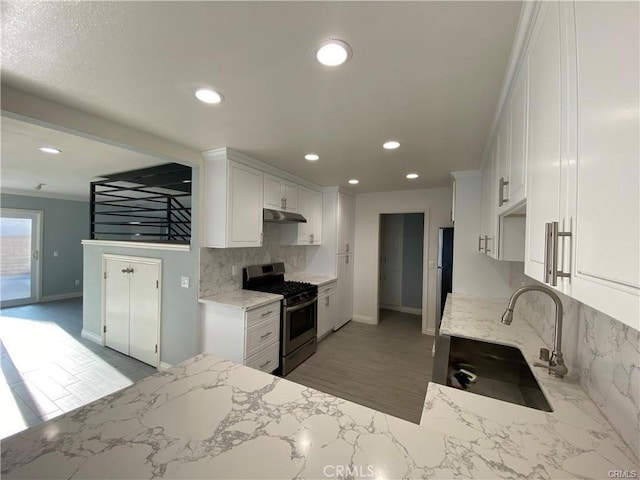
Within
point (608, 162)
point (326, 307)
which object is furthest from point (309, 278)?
point (608, 162)

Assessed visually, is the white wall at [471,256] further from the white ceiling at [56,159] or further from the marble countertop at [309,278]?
the white ceiling at [56,159]

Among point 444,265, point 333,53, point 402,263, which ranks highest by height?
point 333,53

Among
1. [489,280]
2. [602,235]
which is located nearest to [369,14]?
[602,235]

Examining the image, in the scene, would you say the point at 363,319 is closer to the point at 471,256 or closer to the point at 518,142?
the point at 471,256

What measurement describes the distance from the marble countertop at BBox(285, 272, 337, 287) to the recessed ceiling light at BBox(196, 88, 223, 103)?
2.66 meters

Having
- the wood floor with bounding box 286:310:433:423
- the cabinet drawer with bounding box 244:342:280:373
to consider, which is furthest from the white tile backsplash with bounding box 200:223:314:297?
the wood floor with bounding box 286:310:433:423

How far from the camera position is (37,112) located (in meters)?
1.56

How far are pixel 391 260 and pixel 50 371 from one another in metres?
5.59

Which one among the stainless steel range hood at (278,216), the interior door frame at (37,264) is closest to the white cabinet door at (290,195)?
the stainless steel range hood at (278,216)

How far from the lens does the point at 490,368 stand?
1739 mm

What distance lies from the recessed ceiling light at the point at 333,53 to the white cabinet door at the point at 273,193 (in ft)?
6.35

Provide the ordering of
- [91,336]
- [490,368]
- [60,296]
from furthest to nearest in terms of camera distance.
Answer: [60,296] < [91,336] < [490,368]

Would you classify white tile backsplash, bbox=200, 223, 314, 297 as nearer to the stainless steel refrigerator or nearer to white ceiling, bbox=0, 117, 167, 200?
white ceiling, bbox=0, 117, 167, 200

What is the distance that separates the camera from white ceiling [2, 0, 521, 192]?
96cm
